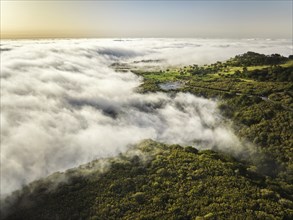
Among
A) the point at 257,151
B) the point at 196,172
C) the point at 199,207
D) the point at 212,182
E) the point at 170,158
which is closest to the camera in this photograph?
the point at 199,207

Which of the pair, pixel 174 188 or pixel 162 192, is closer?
pixel 162 192

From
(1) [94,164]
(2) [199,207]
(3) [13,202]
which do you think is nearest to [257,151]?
(2) [199,207]

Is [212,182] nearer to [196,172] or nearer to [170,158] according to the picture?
[196,172]

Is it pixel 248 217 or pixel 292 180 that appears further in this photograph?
pixel 292 180

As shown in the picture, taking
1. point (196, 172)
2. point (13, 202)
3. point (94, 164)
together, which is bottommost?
point (13, 202)

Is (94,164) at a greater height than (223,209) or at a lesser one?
lesser

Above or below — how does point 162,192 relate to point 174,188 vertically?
below

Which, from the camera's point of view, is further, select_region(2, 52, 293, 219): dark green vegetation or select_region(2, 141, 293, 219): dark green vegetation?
select_region(2, 52, 293, 219): dark green vegetation

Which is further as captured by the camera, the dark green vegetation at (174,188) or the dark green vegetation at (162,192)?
the dark green vegetation at (174,188)
